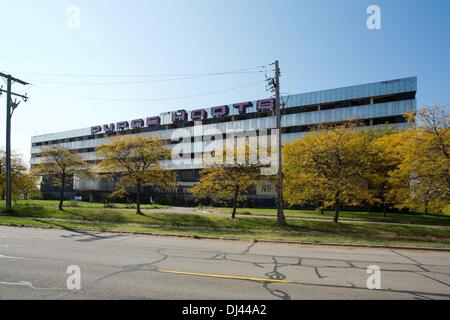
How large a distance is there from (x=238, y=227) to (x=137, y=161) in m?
12.1

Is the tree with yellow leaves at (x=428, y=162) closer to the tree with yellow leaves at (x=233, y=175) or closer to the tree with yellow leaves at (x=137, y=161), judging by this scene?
the tree with yellow leaves at (x=233, y=175)

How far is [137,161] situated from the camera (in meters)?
27.4

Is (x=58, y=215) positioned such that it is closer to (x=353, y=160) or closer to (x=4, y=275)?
(x=4, y=275)

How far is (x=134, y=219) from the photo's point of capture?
957 inches

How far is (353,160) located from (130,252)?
16977 mm

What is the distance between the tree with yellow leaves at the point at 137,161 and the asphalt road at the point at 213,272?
544 inches

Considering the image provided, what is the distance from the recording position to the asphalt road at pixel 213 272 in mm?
6555

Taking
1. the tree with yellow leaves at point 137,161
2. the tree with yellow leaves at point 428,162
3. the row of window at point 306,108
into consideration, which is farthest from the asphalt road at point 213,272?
the row of window at point 306,108

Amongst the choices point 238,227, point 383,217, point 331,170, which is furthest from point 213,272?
point 383,217

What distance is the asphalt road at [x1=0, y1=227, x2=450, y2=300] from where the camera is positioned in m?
6.55

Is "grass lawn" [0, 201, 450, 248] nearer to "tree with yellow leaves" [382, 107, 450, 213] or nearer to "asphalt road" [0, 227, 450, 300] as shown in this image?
"tree with yellow leaves" [382, 107, 450, 213]

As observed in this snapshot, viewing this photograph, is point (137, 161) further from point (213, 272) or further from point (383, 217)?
point (383, 217)
